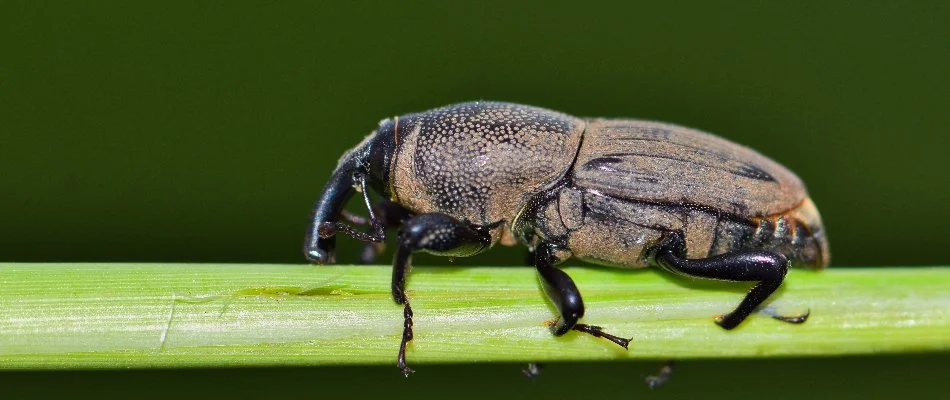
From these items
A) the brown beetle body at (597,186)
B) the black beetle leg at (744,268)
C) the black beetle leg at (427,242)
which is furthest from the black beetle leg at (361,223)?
the black beetle leg at (744,268)

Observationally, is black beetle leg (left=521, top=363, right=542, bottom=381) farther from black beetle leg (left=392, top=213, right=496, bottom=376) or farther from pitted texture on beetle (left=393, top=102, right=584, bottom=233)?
pitted texture on beetle (left=393, top=102, right=584, bottom=233)

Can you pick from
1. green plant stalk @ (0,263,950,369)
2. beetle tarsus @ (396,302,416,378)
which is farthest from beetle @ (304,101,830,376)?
beetle tarsus @ (396,302,416,378)

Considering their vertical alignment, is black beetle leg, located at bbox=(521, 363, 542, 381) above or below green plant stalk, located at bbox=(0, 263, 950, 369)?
below

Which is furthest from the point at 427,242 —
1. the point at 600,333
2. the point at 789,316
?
the point at 789,316

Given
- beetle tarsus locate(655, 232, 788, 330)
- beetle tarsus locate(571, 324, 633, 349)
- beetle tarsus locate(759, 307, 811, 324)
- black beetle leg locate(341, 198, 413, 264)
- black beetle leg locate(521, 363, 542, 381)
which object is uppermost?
black beetle leg locate(341, 198, 413, 264)

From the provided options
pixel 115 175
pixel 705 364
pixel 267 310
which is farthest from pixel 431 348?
pixel 115 175

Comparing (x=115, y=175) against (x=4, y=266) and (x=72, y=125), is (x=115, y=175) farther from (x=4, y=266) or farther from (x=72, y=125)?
(x=4, y=266)

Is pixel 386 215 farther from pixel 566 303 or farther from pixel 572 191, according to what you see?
pixel 566 303
